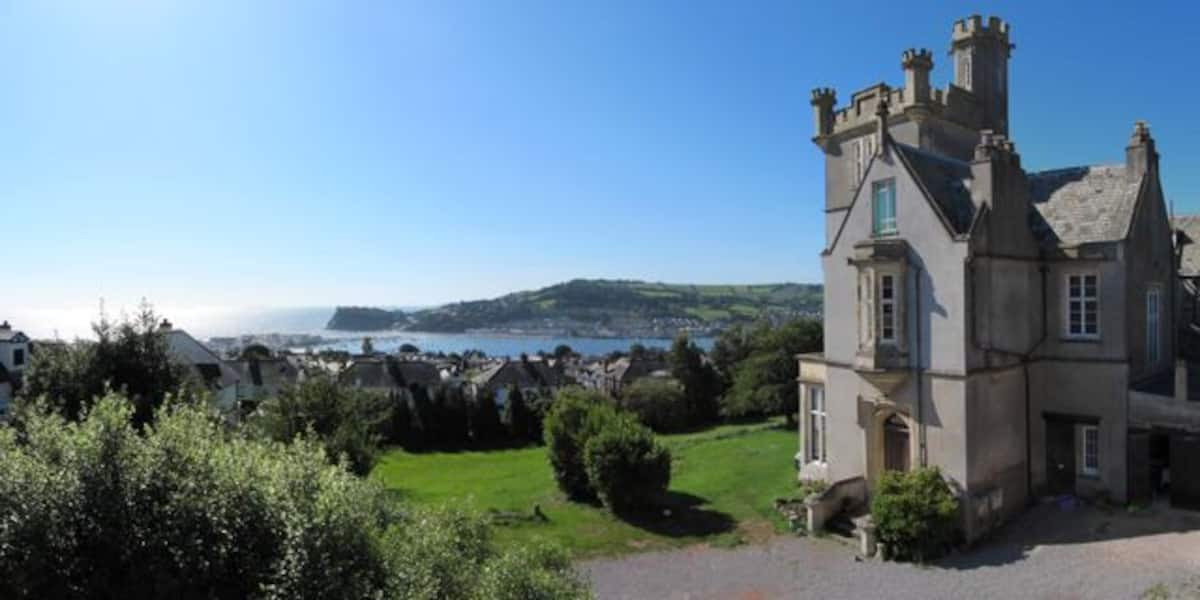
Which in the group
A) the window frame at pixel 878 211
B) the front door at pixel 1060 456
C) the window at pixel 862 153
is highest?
the window at pixel 862 153

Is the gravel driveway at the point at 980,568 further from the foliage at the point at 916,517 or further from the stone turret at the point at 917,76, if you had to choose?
the stone turret at the point at 917,76

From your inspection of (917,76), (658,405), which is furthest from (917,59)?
(658,405)

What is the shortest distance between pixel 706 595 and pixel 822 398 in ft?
37.6

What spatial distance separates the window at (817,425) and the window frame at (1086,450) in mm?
8141

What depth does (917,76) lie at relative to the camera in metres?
27.5

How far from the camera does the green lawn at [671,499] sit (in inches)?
945

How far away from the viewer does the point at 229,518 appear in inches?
350

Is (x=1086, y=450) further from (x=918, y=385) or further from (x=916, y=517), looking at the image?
(x=916, y=517)

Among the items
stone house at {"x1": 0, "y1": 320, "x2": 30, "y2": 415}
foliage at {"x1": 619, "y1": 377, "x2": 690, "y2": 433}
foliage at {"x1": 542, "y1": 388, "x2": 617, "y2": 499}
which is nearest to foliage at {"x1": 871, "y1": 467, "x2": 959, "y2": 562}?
foliage at {"x1": 542, "y1": 388, "x2": 617, "y2": 499}

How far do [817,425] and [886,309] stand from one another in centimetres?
675

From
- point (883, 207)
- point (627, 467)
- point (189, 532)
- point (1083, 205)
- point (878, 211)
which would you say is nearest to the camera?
point (189, 532)

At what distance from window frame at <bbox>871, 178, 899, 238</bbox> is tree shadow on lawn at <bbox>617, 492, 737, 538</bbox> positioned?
1097 cm

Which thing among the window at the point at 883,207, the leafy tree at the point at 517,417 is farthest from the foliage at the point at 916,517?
the leafy tree at the point at 517,417

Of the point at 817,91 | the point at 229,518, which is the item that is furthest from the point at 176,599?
the point at 817,91
